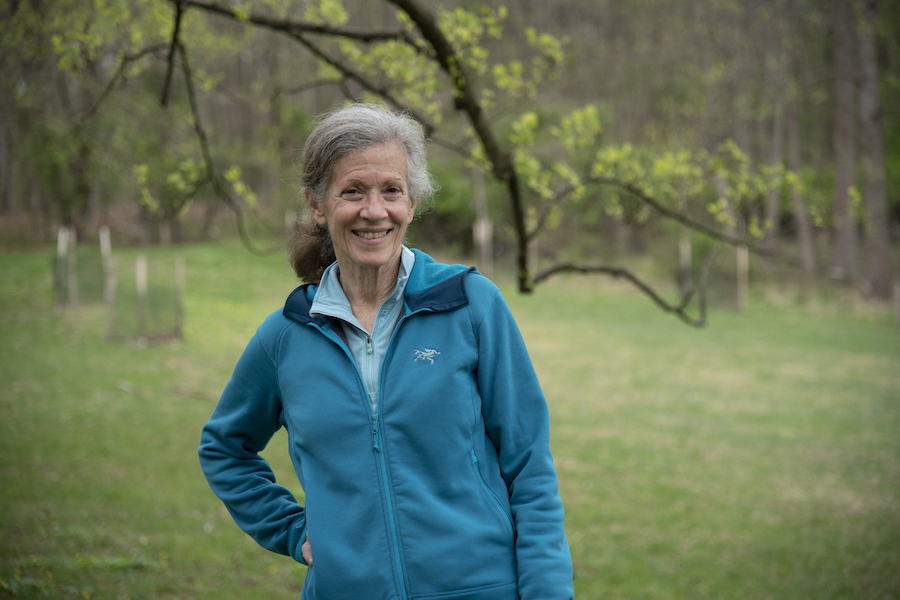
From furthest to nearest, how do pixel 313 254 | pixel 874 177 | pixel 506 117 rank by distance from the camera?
pixel 506 117, pixel 874 177, pixel 313 254

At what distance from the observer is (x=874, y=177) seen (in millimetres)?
21500

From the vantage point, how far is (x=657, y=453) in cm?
928

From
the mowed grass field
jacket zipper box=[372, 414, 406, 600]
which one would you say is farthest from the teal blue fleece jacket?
the mowed grass field

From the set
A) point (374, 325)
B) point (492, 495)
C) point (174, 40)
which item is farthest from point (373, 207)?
point (174, 40)

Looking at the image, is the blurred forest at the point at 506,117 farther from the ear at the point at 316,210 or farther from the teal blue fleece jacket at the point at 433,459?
the teal blue fleece jacket at the point at 433,459

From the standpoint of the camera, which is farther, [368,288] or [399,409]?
[368,288]

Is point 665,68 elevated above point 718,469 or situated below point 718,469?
above

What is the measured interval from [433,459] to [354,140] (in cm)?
75

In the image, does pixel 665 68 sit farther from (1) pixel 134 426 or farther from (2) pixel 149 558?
(2) pixel 149 558

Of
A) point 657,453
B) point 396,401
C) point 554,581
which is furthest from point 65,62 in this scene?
point 657,453

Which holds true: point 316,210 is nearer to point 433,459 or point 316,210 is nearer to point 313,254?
point 313,254

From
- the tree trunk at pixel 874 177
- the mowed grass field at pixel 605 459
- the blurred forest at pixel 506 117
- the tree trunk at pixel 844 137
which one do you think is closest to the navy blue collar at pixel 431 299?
the blurred forest at pixel 506 117

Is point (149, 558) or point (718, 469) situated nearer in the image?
point (149, 558)

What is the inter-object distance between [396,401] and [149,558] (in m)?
4.30
